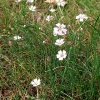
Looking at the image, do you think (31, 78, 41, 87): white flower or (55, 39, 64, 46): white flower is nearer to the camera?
(31, 78, 41, 87): white flower

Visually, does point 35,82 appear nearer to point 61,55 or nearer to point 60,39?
point 61,55

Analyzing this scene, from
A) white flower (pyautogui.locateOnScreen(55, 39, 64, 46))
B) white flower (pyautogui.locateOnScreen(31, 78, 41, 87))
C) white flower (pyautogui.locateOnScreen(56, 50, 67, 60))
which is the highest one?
white flower (pyautogui.locateOnScreen(55, 39, 64, 46))

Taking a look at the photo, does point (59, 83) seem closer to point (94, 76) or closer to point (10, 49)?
point (94, 76)

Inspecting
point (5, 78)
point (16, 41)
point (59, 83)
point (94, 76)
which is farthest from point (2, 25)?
point (94, 76)

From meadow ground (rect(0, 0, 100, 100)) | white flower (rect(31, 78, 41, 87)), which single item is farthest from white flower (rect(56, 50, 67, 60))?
white flower (rect(31, 78, 41, 87))

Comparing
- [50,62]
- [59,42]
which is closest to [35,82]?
[50,62]

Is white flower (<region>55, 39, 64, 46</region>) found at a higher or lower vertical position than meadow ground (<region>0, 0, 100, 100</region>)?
higher

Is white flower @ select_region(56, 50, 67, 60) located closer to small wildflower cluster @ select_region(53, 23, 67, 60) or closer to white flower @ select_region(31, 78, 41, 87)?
small wildflower cluster @ select_region(53, 23, 67, 60)

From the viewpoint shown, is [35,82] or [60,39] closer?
[35,82]
